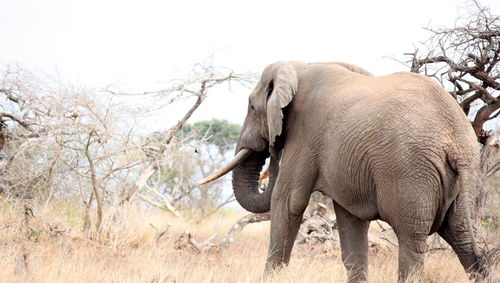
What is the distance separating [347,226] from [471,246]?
5.08ft

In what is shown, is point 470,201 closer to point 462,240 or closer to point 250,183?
point 462,240

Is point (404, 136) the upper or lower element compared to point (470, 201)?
upper

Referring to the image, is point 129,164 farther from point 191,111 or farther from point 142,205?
point 191,111

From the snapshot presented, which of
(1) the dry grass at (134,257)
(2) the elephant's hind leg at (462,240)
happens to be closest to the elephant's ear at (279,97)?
(1) the dry grass at (134,257)

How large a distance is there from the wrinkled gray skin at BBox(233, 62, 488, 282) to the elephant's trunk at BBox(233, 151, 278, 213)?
34 cm

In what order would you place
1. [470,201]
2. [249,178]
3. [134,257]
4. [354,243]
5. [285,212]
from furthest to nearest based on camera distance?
[134,257], [249,178], [354,243], [285,212], [470,201]

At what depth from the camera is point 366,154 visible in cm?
538

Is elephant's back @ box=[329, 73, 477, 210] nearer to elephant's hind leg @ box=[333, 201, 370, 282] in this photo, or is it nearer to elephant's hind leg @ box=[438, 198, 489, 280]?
elephant's hind leg @ box=[438, 198, 489, 280]

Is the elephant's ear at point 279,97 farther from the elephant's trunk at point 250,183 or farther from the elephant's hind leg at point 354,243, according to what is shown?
the elephant's hind leg at point 354,243

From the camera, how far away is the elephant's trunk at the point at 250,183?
746 cm

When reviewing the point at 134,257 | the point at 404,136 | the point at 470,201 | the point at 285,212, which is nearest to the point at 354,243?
the point at 285,212

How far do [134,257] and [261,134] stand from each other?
7.34 feet

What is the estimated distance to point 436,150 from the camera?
16.4 feet

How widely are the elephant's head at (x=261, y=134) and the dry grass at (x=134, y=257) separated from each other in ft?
2.56
